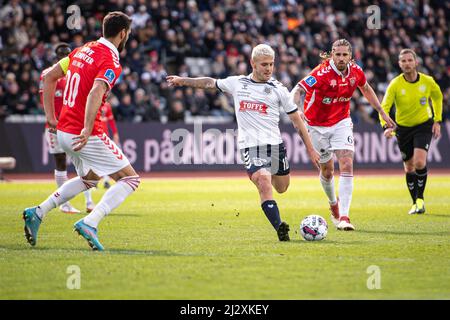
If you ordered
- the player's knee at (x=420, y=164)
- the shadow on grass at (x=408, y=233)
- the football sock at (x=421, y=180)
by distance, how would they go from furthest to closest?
the player's knee at (x=420, y=164), the football sock at (x=421, y=180), the shadow on grass at (x=408, y=233)

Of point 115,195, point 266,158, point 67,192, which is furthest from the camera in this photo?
point 266,158

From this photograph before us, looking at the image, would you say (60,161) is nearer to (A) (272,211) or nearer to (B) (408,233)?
(A) (272,211)

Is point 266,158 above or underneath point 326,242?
above

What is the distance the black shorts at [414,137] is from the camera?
49.6 feet

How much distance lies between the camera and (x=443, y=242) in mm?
10453

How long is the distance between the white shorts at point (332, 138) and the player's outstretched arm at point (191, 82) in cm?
249

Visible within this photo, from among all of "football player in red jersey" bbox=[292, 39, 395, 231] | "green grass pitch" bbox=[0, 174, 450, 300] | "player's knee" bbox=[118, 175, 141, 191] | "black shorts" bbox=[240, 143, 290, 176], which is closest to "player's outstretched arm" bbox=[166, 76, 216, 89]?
"black shorts" bbox=[240, 143, 290, 176]

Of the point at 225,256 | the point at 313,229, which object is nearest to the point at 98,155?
the point at 225,256

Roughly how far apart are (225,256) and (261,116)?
2276 mm

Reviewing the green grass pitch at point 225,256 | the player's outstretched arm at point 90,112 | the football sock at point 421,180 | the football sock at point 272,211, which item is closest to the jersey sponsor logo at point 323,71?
the green grass pitch at point 225,256

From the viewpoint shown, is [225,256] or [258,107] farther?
[258,107]

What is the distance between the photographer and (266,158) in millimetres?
10625

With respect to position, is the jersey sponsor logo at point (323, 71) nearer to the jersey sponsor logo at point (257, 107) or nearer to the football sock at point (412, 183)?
the jersey sponsor logo at point (257, 107)

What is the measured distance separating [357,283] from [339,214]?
17.5 feet
